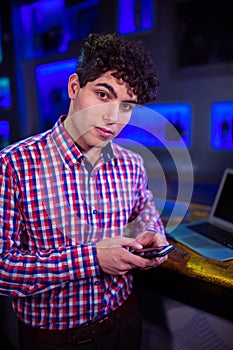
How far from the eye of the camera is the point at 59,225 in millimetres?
965

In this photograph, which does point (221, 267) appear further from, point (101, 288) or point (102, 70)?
point (102, 70)

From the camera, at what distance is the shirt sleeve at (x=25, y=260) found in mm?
882

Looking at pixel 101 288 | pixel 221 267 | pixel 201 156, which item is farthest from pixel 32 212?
pixel 201 156

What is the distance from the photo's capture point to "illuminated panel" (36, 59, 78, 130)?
3.53m

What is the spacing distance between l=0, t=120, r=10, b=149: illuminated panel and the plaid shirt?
292 cm

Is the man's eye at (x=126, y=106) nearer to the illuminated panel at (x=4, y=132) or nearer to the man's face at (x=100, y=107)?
the man's face at (x=100, y=107)

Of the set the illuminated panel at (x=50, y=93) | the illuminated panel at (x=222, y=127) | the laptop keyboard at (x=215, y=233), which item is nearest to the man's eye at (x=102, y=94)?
the laptop keyboard at (x=215, y=233)

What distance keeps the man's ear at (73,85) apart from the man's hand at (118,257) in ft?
1.43

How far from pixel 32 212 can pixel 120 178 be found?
1.08ft

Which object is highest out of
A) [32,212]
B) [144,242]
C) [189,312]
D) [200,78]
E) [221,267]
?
[200,78]

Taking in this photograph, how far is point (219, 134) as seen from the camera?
2.51 metres

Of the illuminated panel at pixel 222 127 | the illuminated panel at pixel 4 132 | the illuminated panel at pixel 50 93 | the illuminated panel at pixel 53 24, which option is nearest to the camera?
the illuminated panel at pixel 222 127

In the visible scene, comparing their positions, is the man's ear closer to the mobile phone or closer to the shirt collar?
the shirt collar

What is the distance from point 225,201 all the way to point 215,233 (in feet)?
0.62
